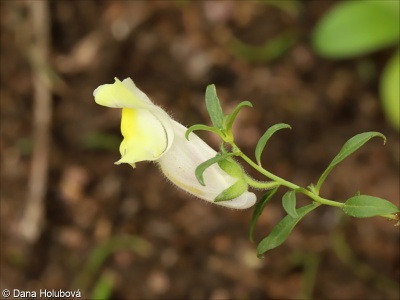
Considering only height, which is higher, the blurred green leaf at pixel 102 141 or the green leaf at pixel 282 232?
the green leaf at pixel 282 232

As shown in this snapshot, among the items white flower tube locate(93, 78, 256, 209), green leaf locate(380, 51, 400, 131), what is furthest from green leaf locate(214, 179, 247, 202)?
green leaf locate(380, 51, 400, 131)

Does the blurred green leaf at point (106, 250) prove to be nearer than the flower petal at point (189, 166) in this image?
No

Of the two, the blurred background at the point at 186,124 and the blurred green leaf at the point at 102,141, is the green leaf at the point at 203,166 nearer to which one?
the blurred background at the point at 186,124

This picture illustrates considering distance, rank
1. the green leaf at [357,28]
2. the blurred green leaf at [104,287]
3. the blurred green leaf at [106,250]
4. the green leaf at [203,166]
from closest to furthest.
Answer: the green leaf at [203,166]
the blurred green leaf at [104,287]
the blurred green leaf at [106,250]
the green leaf at [357,28]

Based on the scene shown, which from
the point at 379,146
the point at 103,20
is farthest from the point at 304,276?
the point at 103,20

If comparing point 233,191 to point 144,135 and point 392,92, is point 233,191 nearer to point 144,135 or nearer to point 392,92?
point 144,135

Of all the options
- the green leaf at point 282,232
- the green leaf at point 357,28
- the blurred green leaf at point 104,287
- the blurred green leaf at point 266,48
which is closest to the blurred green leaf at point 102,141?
the blurred green leaf at point 104,287
